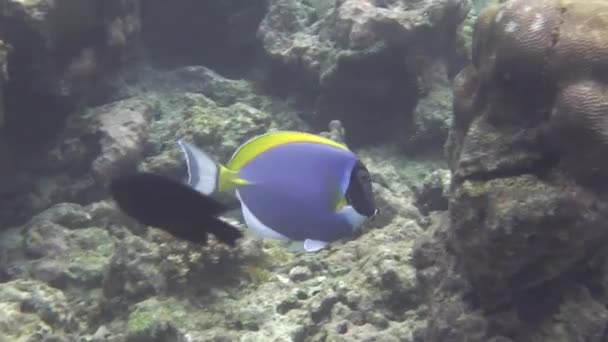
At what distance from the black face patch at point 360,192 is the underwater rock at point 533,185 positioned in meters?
1.15

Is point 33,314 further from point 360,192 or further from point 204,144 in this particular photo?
point 204,144

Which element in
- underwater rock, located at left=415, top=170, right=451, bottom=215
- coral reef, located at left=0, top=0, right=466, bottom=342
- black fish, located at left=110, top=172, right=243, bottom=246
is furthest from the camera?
underwater rock, located at left=415, top=170, right=451, bottom=215

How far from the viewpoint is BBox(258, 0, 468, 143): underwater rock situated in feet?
20.4

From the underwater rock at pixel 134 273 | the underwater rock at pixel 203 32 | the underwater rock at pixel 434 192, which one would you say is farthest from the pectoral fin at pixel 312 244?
the underwater rock at pixel 203 32

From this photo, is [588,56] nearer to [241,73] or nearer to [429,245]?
[429,245]

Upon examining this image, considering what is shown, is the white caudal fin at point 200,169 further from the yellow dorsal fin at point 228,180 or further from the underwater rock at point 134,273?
the underwater rock at point 134,273

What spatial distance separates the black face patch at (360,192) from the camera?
2115 millimetres

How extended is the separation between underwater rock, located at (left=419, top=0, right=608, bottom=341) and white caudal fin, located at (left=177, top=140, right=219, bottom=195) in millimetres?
1621

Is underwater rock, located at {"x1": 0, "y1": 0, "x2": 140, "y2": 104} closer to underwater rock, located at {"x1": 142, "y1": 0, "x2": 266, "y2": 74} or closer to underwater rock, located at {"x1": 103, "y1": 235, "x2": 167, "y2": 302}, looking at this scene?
underwater rock, located at {"x1": 142, "y1": 0, "x2": 266, "y2": 74}

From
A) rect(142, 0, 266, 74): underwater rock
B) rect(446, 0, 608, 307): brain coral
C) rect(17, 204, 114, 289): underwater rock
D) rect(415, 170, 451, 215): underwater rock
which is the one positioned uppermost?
rect(446, 0, 608, 307): brain coral

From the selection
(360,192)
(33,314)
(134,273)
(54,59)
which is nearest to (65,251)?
(134,273)

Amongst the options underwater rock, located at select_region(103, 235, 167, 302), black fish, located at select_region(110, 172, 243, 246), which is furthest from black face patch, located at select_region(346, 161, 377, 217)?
underwater rock, located at select_region(103, 235, 167, 302)

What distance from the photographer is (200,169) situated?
2047mm

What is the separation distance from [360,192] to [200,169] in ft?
1.90
